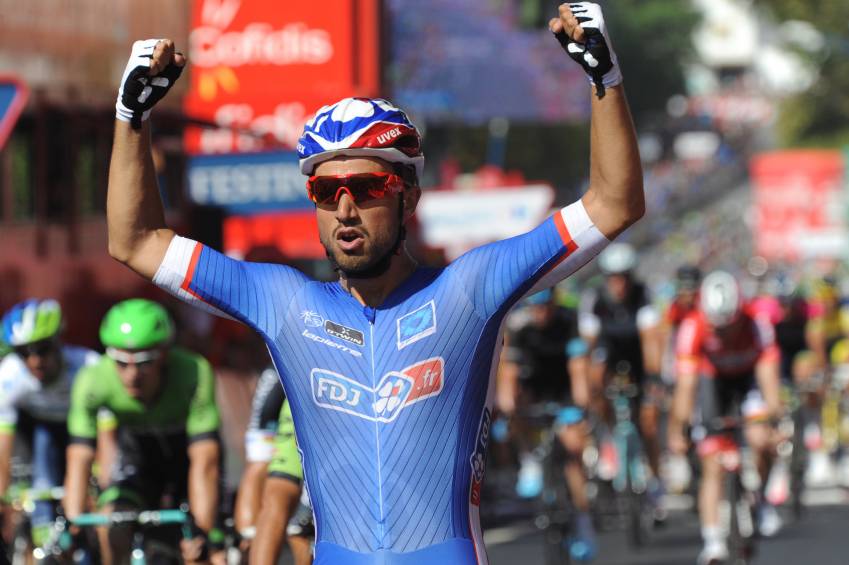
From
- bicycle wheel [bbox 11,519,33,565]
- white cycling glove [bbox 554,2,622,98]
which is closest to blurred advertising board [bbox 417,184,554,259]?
bicycle wheel [bbox 11,519,33,565]

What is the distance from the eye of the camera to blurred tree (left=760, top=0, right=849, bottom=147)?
7819 cm

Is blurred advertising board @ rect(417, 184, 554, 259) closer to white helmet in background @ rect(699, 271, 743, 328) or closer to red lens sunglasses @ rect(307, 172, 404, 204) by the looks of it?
white helmet in background @ rect(699, 271, 743, 328)

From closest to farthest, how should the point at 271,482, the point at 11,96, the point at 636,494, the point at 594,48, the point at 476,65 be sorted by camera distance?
the point at 594,48 < the point at 271,482 < the point at 11,96 < the point at 636,494 < the point at 476,65

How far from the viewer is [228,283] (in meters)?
4.68

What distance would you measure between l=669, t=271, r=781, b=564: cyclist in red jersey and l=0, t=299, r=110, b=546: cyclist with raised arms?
440 cm

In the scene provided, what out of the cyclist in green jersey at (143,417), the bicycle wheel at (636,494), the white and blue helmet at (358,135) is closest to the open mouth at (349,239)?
the white and blue helmet at (358,135)

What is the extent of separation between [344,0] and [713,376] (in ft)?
45.6

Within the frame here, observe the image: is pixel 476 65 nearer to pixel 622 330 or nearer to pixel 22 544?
pixel 622 330

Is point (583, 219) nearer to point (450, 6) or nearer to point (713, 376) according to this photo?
point (713, 376)

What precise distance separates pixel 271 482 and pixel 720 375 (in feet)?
20.5

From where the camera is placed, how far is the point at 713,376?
13.9 metres

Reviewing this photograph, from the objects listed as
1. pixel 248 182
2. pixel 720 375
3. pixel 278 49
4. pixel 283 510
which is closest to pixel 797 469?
pixel 720 375

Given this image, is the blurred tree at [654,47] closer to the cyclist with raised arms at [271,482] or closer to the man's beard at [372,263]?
the cyclist with raised arms at [271,482]

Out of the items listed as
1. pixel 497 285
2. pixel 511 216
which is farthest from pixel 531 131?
pixel 497 285
